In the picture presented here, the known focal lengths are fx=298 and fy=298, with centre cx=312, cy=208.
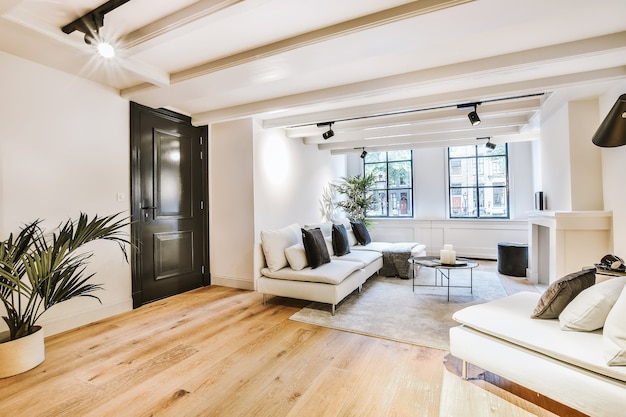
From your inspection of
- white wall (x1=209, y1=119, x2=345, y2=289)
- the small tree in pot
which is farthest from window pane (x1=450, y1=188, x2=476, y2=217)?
white wall (x1=209, y1=119, x2=345, y2=289)

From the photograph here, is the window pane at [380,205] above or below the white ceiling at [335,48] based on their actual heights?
below

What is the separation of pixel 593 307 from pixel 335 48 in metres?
2.43

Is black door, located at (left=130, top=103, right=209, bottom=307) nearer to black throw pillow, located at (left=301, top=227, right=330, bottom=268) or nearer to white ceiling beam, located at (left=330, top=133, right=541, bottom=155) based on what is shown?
black throw pillow, located at (left=301, top=227, right=330, bottom=268)

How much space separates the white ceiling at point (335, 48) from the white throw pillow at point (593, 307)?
5.63ft

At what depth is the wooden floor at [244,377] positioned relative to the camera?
179cm

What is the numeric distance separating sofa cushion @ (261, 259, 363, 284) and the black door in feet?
4.51

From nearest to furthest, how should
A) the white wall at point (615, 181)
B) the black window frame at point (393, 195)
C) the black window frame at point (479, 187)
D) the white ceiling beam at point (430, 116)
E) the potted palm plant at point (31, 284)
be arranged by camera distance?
the potted palm plant at point (31, 284)
the white wall at point (615, 181)
the white ceiling beam at point (430, 116)
the black window frame at point (479, 187)
the black window frame at point (393, 195)

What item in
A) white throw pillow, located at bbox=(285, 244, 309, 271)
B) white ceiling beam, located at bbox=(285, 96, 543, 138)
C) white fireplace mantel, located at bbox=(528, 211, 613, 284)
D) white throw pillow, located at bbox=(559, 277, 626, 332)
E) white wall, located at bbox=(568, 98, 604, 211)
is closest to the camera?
white throw pillow, located at bbox=(559, 277, 626, 332)

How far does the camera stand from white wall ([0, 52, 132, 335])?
8.65 ft

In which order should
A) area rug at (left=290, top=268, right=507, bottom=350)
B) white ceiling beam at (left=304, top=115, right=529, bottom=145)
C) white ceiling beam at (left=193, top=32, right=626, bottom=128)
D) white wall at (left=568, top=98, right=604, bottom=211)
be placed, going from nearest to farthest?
white ceiling beam at (left=193, top=32, right=626, bottom=128) < area rug at (left=290, top=268, right=507, bottom=350) < white wall at (left=568, top=98, right=604, bottom=211) < white ceiling beam at (left=304, top=115, right=529, bottom=145)

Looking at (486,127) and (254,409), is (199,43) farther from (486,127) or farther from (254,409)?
(486,127)

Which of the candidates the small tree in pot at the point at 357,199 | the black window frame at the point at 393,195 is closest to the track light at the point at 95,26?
the small tree in pot at the point at 357,199

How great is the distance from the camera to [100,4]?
2.05 m

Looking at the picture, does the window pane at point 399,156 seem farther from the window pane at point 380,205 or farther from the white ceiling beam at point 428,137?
the white ceiling beam at point 428,137
